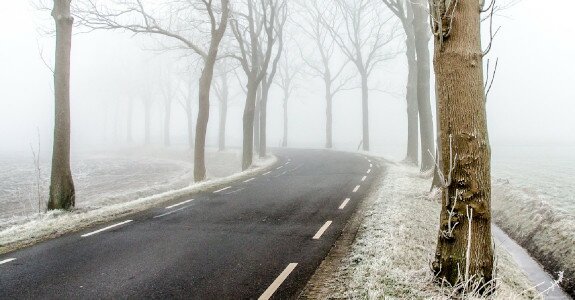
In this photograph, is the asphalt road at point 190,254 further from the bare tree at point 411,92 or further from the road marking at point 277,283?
the bare tree at point 411,92

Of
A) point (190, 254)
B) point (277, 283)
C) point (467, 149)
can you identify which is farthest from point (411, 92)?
point (277, 283)

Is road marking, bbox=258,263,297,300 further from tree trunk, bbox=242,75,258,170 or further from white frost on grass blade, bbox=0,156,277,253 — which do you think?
tree trunk, bbox=242,75,258,170

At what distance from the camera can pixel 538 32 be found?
99438mm

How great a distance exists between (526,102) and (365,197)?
92861 millimetres

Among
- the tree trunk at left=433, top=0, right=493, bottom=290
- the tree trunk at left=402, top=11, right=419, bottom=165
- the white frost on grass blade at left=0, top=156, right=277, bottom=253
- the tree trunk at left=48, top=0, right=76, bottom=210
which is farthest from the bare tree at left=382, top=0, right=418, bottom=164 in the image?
the tree trunk at left=433, top=0, right=493, bottom=290

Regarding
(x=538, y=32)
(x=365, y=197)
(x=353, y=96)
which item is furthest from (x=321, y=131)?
(x=365, y=197)

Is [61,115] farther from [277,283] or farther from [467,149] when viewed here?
[467,149]

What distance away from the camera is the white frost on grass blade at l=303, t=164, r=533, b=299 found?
4.98 metres

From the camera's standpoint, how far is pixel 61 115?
10750 mm

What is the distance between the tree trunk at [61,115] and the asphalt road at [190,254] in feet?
8.84

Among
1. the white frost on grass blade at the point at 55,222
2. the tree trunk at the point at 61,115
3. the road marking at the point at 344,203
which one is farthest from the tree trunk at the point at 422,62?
the tree trunk at the point at 61,115

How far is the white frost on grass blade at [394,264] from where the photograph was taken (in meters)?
4.98

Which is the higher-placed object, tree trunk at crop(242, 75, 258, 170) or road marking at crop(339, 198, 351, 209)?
tree trunk at crop(242, 75, 258, 170)

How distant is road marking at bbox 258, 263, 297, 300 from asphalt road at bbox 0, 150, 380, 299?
1 centimetres
